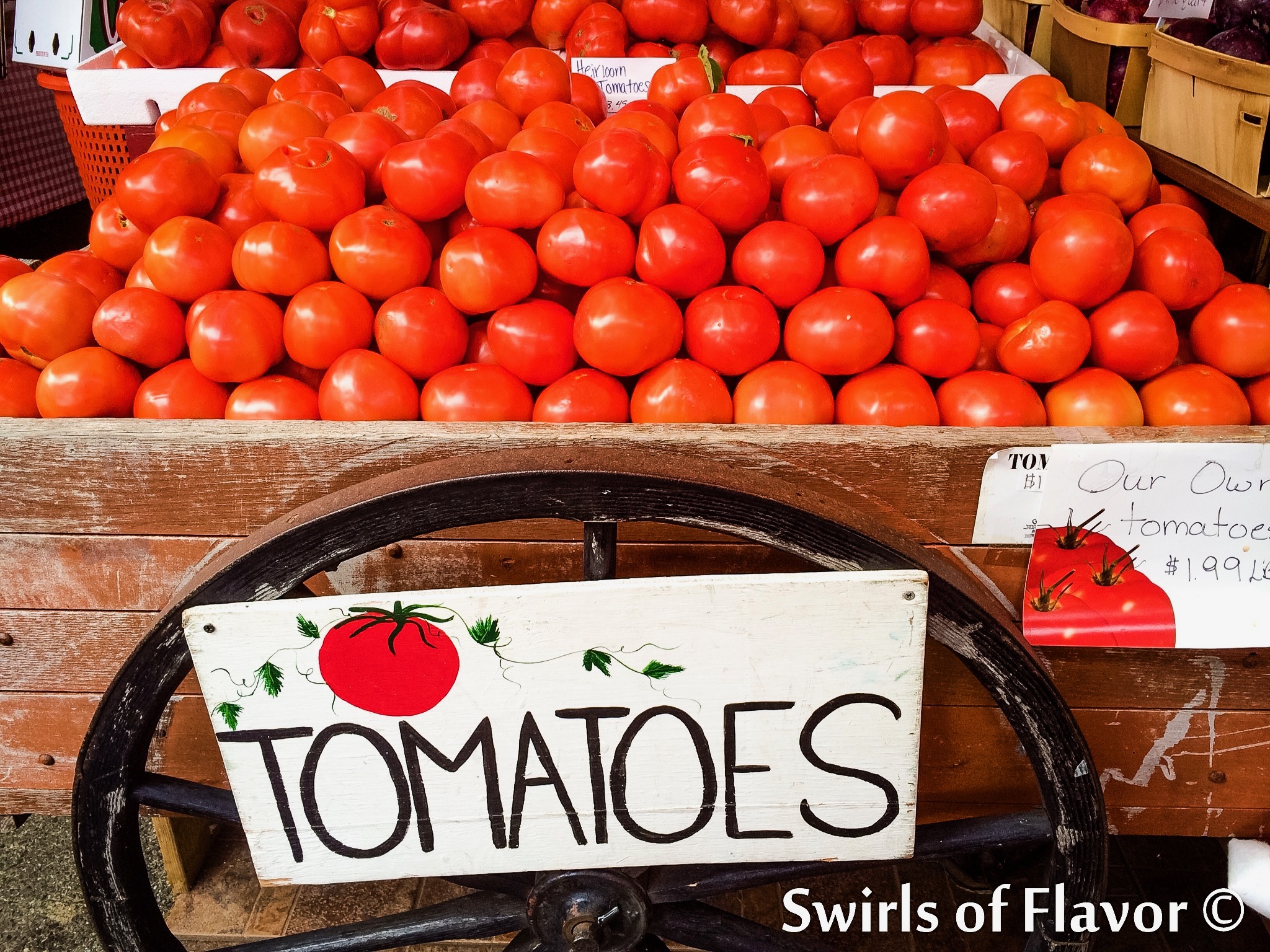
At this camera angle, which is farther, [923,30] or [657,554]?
[923,30]

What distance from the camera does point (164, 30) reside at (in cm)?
180

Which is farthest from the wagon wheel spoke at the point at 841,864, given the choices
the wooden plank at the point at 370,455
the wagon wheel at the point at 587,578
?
the wooden plank at the point at 370,455

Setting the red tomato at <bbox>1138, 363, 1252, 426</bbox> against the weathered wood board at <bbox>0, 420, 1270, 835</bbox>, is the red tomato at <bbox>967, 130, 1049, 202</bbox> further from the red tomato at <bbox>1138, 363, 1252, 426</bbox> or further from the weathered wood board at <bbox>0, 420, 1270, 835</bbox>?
the weathered wood board at <bbox>0, 420, 1270, 835</bbox>

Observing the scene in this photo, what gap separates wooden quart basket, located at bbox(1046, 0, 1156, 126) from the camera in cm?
168

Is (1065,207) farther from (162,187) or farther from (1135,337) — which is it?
(162,187)

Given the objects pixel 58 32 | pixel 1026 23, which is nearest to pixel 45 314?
pixel 58 32

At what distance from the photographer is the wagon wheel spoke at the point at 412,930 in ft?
3.21

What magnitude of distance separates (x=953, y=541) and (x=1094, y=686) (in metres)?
0.26

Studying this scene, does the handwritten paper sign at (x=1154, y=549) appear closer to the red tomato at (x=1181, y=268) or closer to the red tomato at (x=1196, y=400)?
the red tomato at (x=1196, y=400)

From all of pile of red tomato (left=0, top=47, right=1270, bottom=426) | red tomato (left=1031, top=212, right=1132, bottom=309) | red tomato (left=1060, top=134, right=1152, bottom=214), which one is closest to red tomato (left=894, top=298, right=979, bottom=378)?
pile of red tomato (left=0, top=47, right=1270, bottom=426)

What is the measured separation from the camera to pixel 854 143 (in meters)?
1.30

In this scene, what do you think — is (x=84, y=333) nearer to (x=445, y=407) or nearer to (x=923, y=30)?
(x=445, y=407)

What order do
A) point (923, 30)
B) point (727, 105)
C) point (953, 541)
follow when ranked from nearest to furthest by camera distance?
1. point (953, 541)
2. point (727, 105)
3. point (923, 30)

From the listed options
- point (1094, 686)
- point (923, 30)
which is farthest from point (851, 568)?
point (923, 30)
